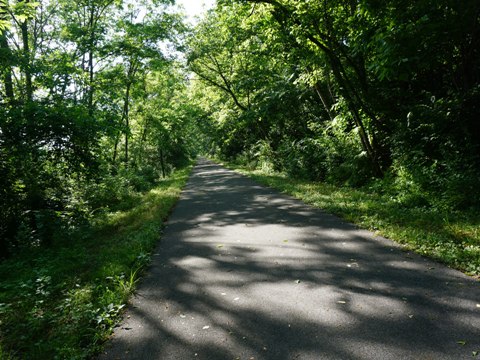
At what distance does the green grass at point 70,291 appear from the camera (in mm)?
3396

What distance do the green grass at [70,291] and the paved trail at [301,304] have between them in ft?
0.96

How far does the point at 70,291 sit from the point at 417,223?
6173 millimetres

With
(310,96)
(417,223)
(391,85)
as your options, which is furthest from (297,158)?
(417,223)

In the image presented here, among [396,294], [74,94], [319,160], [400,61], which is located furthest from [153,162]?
[396,294]

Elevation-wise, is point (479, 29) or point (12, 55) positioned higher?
point (12, 55)

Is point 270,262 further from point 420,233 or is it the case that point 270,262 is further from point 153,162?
point 153,162

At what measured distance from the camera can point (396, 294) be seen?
12.2ft

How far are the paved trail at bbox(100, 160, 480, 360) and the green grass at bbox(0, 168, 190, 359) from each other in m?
0.29

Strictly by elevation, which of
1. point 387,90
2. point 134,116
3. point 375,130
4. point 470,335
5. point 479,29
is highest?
point 134,116

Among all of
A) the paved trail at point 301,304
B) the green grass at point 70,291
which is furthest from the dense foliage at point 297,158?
the paved trail at point 301,304

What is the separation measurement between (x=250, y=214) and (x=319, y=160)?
672 centimetres

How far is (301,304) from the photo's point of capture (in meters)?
3.72

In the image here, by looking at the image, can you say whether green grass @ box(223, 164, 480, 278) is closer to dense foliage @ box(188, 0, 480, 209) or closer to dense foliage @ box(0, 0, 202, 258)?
dense foliage @ box(188, 0, 480, 209)

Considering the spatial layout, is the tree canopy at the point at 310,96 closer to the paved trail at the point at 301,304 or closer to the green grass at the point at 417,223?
the green grass at the point at 417,223
